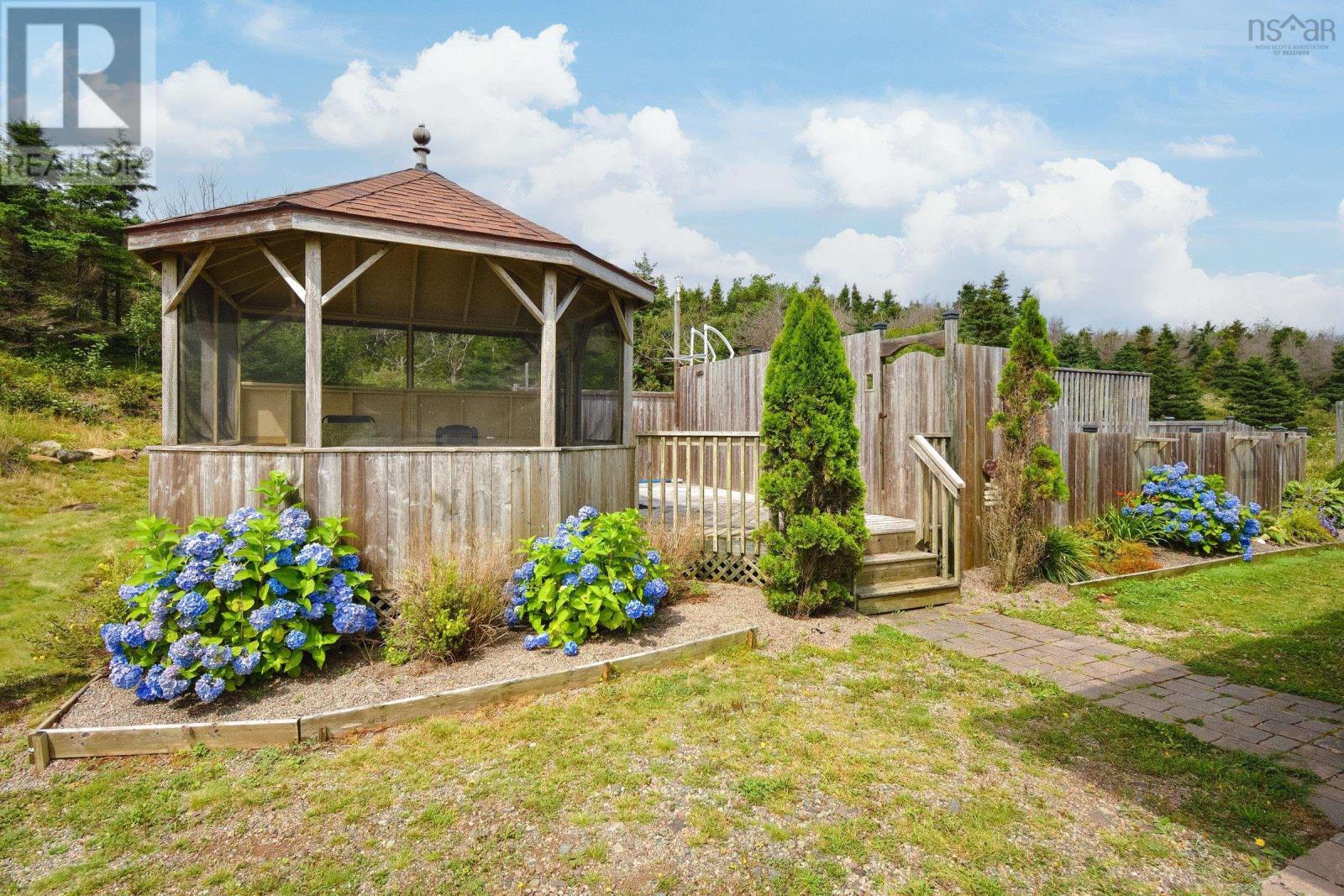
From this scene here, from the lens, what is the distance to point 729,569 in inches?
252

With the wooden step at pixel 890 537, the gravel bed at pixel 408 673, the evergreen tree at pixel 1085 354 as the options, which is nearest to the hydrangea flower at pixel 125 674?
the gravel bed at pixel 408 673

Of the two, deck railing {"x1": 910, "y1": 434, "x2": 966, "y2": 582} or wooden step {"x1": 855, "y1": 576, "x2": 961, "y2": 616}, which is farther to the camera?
deck railing {"x1": 910, "y1": 434, "x2": 966, "y2": 582}

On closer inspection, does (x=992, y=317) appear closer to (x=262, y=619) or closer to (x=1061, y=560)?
(x=1061, y=560)

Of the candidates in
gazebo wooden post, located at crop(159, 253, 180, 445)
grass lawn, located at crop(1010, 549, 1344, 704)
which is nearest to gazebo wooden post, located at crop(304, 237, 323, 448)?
gazebo wooden post, located at crop(159, 253, 180, 445)

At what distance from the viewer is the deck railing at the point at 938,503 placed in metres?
6.18

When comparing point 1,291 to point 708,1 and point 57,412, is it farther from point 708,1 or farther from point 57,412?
point 708,1

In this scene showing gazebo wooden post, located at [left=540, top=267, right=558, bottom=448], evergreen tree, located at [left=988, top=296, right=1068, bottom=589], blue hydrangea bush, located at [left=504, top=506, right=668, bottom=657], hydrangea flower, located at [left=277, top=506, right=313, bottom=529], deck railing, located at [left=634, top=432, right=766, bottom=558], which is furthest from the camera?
evergreen tree, located at [left=988, top=296, right=1068, bottom=589]

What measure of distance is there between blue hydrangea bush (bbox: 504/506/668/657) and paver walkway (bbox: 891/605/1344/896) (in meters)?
2.27

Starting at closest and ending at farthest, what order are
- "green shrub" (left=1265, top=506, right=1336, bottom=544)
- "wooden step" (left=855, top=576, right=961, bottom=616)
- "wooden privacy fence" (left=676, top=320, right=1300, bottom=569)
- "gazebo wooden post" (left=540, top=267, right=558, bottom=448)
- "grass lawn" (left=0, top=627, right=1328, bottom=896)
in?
1. "grass lawn" (left=0, top=627, right=1328, bottom=896)
2. "gazebo wooden post" (left=540, top=267, right=558, bottom=448)
3. "wooden step" (left=855, top=576, right=961, bottom=616)
4. "wooden privacy fence" (left=676, top=320, right=1300, bottom=569)
5. "green shrub" (left=1265, top=506, right=1336, bottom=544)

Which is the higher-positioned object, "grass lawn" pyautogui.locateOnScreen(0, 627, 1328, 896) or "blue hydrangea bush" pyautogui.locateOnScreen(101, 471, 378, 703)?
"blue hydrangea bush" pyautogui.locateOnScreen(101, 471, 378, 703)

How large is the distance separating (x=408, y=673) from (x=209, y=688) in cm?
104

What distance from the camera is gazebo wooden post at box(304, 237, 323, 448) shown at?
479 cm

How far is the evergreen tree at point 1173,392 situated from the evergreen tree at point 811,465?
24655 mm

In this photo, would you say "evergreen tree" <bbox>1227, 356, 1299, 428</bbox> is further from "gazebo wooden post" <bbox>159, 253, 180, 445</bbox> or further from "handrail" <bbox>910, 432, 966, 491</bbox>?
"gazebo wooden post" <bbox>159, 253, 180, 445</bbox>
